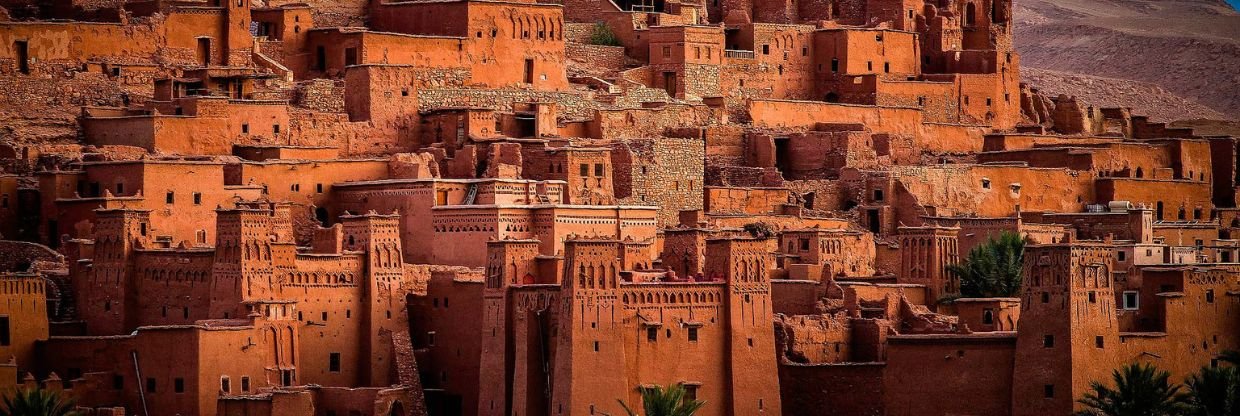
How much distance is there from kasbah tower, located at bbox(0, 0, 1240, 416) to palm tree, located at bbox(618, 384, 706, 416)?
259 millimetres

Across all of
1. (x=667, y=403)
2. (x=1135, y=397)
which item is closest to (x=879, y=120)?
(x=1135, y=397)

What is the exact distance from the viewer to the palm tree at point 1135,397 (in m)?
51.9

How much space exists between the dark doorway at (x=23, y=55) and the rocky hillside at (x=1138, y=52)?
121 ft

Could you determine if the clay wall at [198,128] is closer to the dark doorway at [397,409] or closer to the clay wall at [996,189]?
the dark doorway at [397,409]

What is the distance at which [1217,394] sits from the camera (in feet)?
172

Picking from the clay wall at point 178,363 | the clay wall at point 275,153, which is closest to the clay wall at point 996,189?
the clay wall at point 275,153

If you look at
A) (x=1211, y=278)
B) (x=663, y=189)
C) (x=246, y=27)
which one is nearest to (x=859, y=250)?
(x=663, y=189)

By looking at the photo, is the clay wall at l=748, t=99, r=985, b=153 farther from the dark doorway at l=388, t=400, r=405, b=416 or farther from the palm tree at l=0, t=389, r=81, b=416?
the palm tree at l=0, t=389, r=81, b=416

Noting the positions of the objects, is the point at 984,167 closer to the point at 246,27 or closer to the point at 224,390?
the point at 246,27

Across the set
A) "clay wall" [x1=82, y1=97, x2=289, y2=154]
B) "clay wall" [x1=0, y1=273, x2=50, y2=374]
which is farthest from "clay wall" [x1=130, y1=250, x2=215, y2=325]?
"clay wall" [x1=82, y1=97, x2=289, y2=154]

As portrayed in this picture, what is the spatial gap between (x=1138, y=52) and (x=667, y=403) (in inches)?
2149

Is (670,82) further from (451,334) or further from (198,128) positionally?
(451,334)

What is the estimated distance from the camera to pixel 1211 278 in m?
56.8

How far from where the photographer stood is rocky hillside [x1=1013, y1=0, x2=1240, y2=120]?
92.6 m
